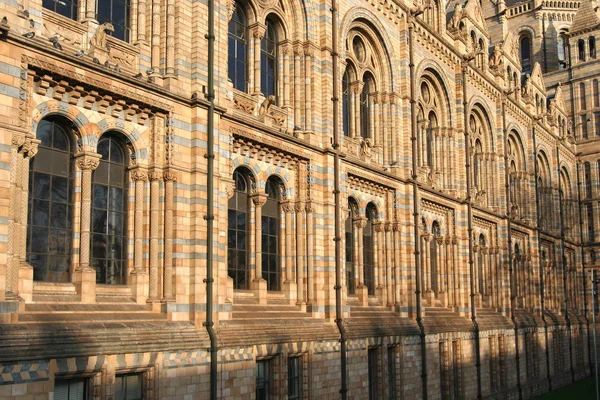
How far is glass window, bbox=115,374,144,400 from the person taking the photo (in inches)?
683

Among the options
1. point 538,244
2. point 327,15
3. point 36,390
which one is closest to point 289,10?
point 327,15

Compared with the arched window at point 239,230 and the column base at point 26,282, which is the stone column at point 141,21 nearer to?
the arched window at point 239,230

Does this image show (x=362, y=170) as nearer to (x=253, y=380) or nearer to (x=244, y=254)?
(x=244, y=254)

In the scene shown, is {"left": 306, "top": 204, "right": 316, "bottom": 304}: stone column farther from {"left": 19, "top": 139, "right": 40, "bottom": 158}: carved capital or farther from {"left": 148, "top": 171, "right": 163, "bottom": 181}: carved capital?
{"left": 19, "top": 139, "right": 40, "bottom": 158}: carved capital

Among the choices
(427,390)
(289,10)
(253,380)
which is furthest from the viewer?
(427,390)

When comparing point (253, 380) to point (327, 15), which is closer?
point (253, 380)

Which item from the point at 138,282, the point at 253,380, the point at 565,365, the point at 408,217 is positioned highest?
the point at 408,217

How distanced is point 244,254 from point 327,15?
10.1 m

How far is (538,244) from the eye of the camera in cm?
5109

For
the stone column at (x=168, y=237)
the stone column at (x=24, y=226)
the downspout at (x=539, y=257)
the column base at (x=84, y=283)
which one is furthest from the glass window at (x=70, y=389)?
the downspout at (x=539, y=257)

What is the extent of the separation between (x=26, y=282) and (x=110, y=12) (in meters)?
7.66

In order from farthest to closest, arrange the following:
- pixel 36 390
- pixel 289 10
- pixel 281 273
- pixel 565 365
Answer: pixel 565 365
pixel 289 10
pixel 281 273
pixel 36 390

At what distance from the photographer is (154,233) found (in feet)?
62.4

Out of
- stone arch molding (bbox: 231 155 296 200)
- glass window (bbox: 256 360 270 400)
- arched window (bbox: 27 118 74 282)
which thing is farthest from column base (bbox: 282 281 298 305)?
arched window (bbox: 27 118 74 282)
